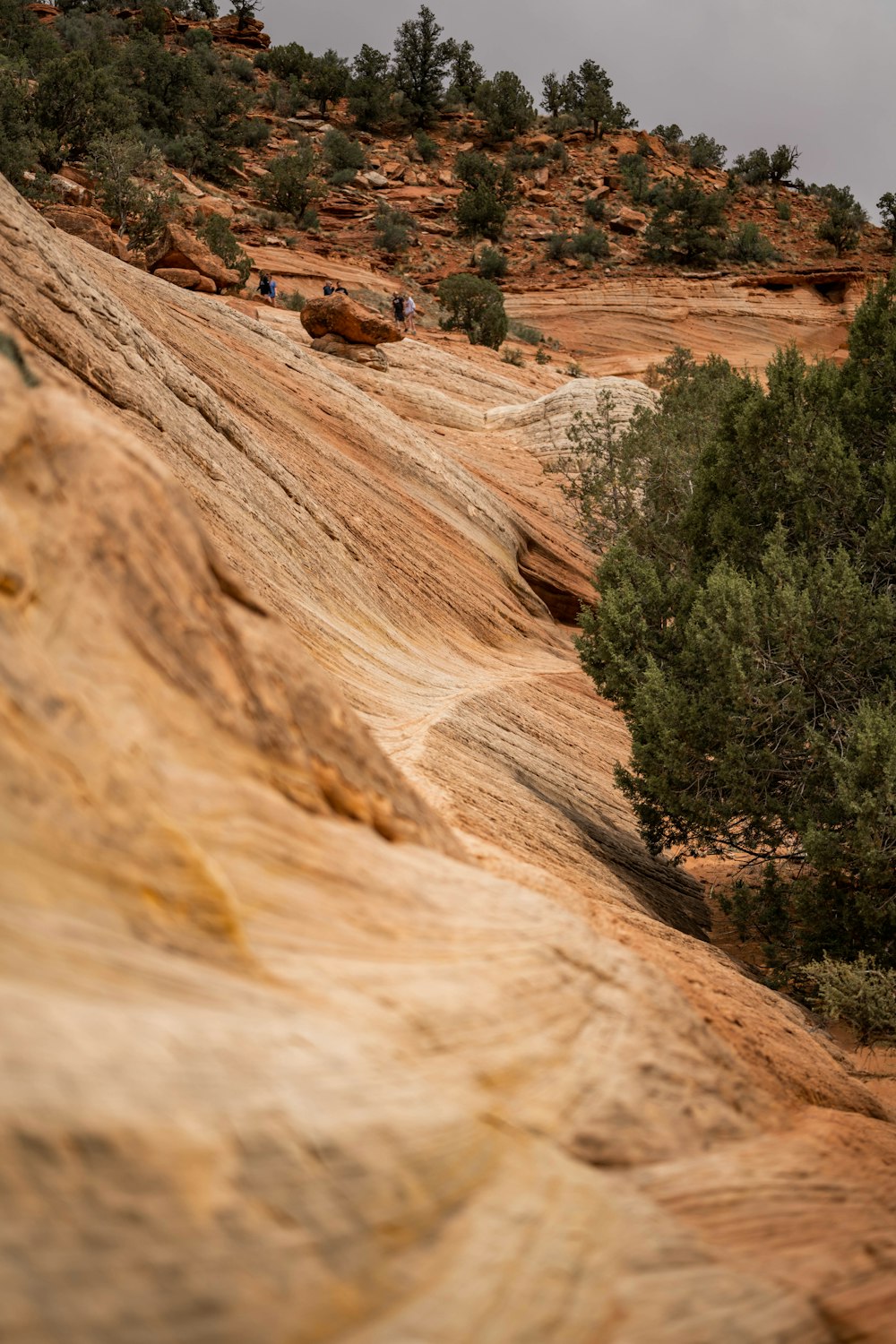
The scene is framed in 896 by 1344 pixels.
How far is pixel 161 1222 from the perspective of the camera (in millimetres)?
2207

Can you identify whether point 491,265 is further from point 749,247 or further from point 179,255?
point 179,255

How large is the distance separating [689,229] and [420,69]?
2284 cm

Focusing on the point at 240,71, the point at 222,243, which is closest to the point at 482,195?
the point at 222,243

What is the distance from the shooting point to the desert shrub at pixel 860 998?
8.59m

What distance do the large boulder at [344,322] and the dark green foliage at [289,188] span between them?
2200 centimetres

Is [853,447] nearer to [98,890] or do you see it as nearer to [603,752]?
[603,752]

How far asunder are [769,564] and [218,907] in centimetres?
861

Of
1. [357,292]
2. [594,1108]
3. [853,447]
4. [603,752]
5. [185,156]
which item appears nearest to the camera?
[594,1108]

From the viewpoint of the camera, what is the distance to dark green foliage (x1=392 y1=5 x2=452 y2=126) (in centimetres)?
6044

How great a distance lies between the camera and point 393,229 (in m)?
46.8

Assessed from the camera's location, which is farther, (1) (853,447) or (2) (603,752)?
(2) (603,752)

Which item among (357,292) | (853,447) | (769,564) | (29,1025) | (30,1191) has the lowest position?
(30,1191)

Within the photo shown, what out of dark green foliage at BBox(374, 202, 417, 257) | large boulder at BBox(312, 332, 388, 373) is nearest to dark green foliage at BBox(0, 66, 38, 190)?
large boulder at BBox(312, 332, 388, 373)

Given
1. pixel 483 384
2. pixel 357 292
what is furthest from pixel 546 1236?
pixel 357 292
